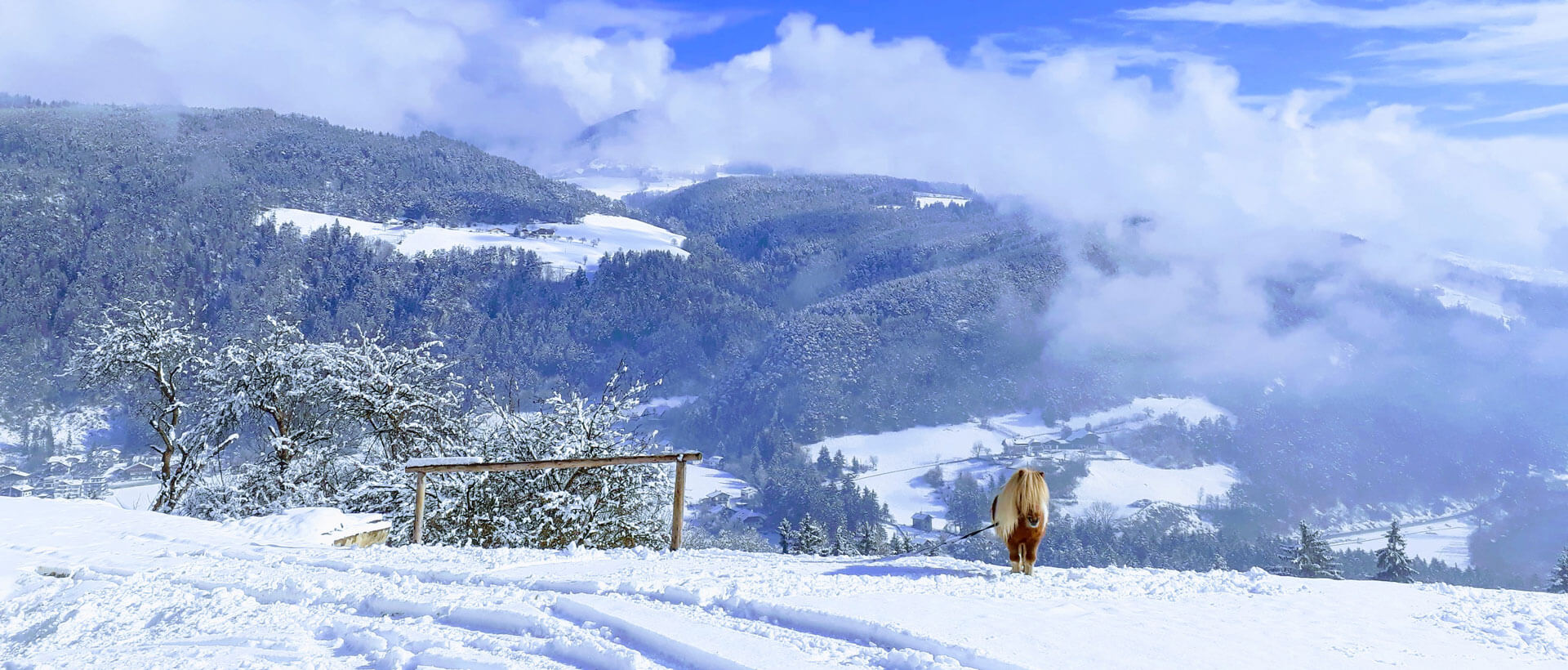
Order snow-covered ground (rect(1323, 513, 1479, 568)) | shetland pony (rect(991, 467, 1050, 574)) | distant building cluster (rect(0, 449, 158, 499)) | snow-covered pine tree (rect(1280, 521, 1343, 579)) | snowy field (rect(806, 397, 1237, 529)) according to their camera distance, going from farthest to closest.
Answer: snowy field (rect(806, 397, 1237, 529)) → snow-covered ground (rect(1323, 513, 1479, 568)) → snow-covered pine tree (rect(1280, 521, 1343, 579)) → distant building cluster (rect(0, 449, 158, 499)) → shetland pony (rect(991, 467, 1050, 574))

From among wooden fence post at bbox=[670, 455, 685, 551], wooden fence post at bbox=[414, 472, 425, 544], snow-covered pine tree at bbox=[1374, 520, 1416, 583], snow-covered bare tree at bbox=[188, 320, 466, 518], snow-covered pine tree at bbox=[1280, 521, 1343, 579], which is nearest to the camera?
wooden fence post at bbox=[670, 455, 685, 551]

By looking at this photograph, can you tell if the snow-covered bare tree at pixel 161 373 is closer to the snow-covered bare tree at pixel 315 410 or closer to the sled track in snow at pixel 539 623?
the snow-covered bare tree at pixel 315 410

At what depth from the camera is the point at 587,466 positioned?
9867 mm

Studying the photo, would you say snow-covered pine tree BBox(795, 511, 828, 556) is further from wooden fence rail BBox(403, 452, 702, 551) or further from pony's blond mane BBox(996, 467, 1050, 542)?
pony's blond mane BBox(996, 467, 1050, 542)

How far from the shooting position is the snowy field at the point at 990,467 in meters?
137

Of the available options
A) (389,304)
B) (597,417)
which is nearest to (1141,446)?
(389,304)

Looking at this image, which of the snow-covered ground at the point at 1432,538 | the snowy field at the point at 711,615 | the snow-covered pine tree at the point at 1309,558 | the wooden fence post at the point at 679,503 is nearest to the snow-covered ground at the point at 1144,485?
the snow-covered ground at the point at 1432,538

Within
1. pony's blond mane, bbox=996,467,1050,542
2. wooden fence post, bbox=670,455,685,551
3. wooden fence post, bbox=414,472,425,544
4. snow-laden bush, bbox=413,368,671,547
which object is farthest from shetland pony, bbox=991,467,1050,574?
wooden fence post, bbox=414,472,425,544

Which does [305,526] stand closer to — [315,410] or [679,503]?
[679,503]

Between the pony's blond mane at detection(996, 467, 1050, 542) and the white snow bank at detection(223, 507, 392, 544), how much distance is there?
24.1 feet

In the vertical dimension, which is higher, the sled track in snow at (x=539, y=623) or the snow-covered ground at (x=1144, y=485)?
the sled track in snow at (x=539, y=623)

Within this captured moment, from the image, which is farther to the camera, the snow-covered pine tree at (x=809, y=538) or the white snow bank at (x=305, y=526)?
the snow-covered pine tree at (x=809, y=538)

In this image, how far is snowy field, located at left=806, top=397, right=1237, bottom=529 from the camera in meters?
137

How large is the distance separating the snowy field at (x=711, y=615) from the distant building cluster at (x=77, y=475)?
9.54 meters
